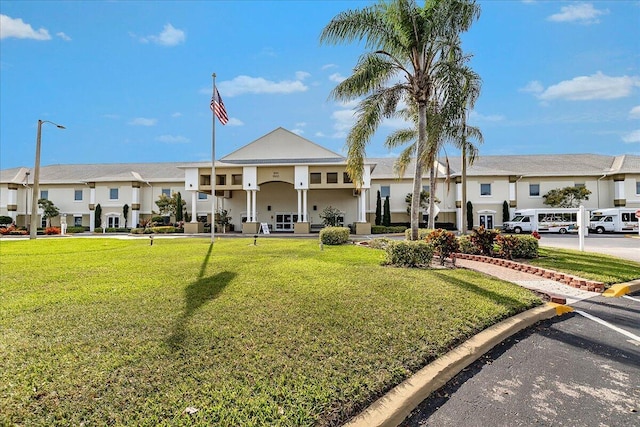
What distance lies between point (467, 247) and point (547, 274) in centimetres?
413

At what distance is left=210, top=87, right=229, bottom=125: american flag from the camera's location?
18531 millimetres

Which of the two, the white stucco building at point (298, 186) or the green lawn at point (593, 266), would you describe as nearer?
the green lawn at point (593, 266)

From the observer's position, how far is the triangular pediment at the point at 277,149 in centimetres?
3300

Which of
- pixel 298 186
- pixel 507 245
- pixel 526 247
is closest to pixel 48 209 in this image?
pixel 298 186

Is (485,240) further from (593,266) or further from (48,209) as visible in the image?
(48,209)

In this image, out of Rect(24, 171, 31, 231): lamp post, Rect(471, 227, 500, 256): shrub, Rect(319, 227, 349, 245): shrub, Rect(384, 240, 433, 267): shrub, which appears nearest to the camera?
Rect(384, 240, 433, 267): shrub

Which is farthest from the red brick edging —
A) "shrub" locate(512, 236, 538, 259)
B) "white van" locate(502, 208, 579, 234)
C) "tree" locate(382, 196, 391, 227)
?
"white van" locate(502, 208, 579, 234)

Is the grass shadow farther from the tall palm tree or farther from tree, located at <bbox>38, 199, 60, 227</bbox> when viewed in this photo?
tree, located at <bbox>38, 199, 60, 227</bbox>

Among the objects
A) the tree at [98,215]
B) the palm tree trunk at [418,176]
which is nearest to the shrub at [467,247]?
the palm tree trunk at [418,176]

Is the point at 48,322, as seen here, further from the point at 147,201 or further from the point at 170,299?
the point at 147,201

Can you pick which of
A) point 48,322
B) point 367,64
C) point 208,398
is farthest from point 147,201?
point 208,398

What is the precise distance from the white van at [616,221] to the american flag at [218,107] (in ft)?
113

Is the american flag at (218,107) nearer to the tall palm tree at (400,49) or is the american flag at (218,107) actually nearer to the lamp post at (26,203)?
the tall palm tree at (400,49)

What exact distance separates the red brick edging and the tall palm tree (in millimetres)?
2928
